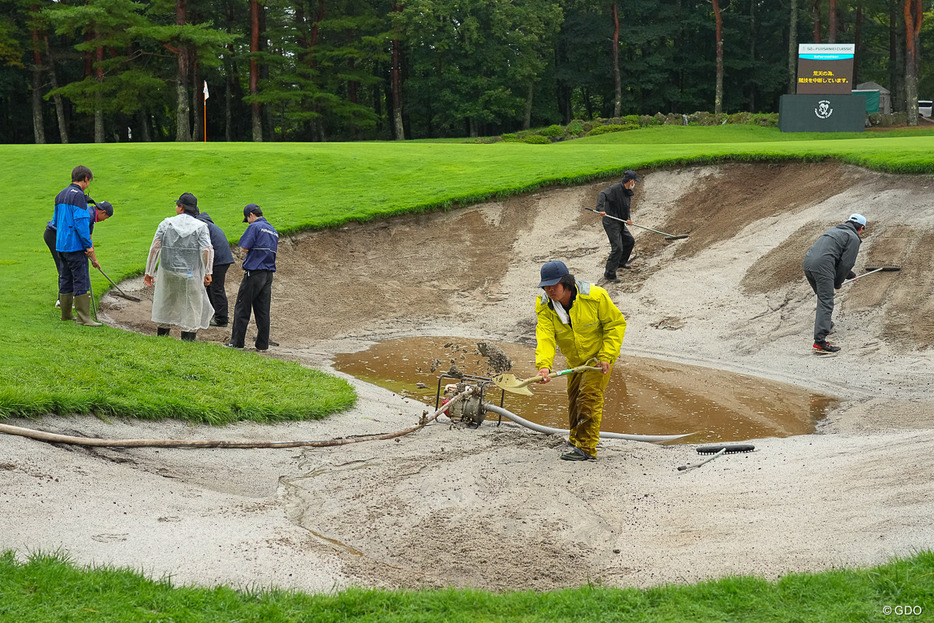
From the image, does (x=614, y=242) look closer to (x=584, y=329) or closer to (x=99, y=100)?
(x=584, y=329)

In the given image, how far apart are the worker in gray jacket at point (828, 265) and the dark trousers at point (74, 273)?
11.2 m

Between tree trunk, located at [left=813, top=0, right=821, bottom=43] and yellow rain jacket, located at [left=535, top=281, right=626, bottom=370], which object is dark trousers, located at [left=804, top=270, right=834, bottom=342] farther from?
tree trunk, located at [left=813, top=0, right=821, bottom=43]

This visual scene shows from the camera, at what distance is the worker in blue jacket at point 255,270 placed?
12.9 metres

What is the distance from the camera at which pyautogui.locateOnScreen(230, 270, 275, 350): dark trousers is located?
12.9m

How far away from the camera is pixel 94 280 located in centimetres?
1551

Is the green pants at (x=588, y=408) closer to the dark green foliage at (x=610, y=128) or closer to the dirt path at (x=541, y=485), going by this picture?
the dirt path at (x=541, y=485)

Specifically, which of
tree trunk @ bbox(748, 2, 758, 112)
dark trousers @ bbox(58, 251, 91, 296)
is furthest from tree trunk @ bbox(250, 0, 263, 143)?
dark trousers @ bbox(58, 251, 91, 296)

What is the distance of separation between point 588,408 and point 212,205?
16.1 meters

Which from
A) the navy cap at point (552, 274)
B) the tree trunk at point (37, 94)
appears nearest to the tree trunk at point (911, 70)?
the navy cap at point (552, 274)

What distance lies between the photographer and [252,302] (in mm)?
13102

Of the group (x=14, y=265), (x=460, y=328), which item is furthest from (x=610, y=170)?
(x=14, y=265)

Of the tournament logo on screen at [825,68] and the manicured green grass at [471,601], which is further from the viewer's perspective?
the tournament logo on screen at [825,68]

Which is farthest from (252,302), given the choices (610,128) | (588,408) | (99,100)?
(99,100)

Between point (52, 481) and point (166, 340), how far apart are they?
558 cm
